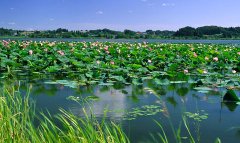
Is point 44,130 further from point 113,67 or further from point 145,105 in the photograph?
point 113,67

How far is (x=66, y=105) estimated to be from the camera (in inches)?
178

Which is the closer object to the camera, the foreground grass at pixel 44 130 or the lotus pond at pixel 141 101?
the foreground grass at pixel 44 130

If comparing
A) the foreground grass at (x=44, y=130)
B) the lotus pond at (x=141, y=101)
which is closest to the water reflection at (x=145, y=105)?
the lotus pond at (x=141, y=101)

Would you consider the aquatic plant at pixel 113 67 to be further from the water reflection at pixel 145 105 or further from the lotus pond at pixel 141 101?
the water reflection at pixel 145 105

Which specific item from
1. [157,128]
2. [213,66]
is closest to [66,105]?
[157,128]

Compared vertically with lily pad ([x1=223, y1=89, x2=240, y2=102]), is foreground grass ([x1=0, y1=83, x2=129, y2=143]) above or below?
above

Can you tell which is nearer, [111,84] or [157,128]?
[157,128]

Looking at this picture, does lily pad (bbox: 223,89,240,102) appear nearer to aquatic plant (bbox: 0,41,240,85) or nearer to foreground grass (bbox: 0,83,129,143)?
aquatic plant (bbox: 0,41,240,85)

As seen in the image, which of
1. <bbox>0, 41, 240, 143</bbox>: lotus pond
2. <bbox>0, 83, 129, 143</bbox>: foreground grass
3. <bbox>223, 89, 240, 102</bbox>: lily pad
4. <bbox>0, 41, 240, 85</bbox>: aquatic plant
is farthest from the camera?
<bbox>0, 41, 240, 85</bbox>: aquatic plant


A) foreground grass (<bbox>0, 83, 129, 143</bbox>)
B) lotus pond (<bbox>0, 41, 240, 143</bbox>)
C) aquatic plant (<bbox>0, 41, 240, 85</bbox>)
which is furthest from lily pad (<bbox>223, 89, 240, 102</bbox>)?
foreground grass (<bbox>0, 83, 129, 143</bbox>)

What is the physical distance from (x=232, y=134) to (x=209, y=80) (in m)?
2.85

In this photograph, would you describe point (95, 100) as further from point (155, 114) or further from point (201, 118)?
point (201, 118)

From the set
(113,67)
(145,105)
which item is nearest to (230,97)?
(145,105)

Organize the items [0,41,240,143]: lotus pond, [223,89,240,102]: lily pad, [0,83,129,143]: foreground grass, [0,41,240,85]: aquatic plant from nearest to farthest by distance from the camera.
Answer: [0,83,129,143]: foreground grass → [0,41,240,143]: lotus pond → [223,89,240,102]: lily pad → [0,41,240,85]: aquatic plant
